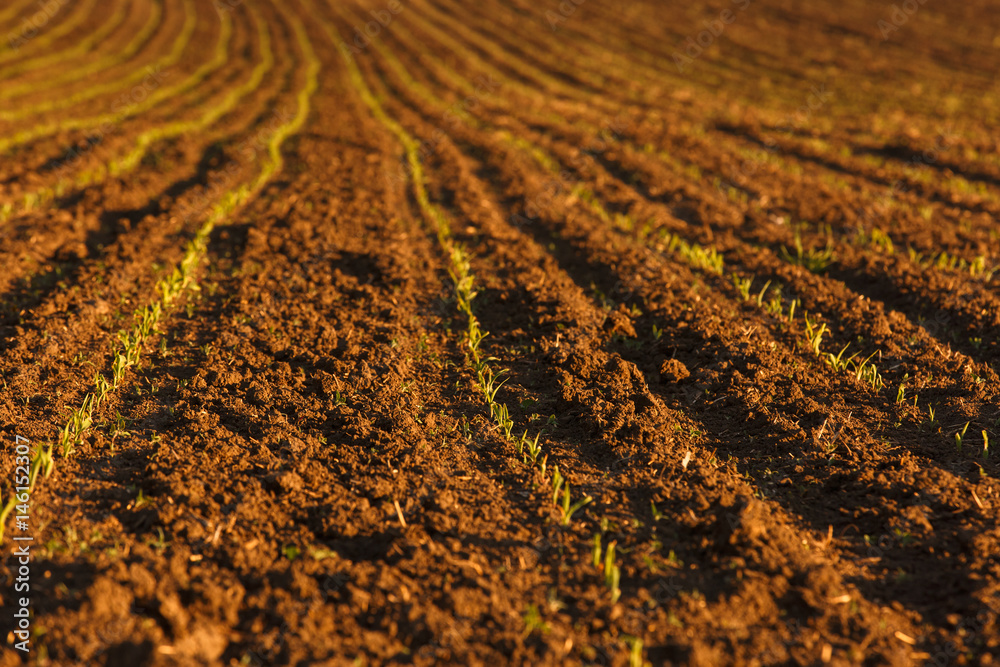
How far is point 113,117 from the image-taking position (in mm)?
13320

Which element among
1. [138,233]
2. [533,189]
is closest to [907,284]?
[533,189]

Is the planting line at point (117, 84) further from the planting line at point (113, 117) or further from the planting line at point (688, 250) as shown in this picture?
the planting line at point (688, 250)

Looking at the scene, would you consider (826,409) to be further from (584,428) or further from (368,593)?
(368,593)

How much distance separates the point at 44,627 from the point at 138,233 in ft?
17.3

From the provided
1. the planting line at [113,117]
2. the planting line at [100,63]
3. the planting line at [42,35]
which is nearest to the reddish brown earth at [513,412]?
the planting line at [113,117]

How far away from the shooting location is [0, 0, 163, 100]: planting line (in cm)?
1577

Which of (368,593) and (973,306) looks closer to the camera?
(368,593)

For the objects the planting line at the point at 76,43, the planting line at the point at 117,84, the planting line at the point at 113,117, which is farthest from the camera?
the planting line at the point at 76,43

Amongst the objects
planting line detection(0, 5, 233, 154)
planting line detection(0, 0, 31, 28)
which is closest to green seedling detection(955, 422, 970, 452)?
planting line detection(0, 5, 233, 154)

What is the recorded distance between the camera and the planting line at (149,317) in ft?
10.7

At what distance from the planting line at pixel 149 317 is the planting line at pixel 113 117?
4371 mm

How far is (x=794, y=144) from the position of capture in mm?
11422

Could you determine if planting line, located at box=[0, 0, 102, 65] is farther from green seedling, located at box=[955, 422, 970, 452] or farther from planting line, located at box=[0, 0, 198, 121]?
green seedling, located at box=[955, 422, 970, 452]

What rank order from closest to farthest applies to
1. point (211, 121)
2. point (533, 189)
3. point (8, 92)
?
point (533, 189) < point (211, 121) < point (8, 92)
